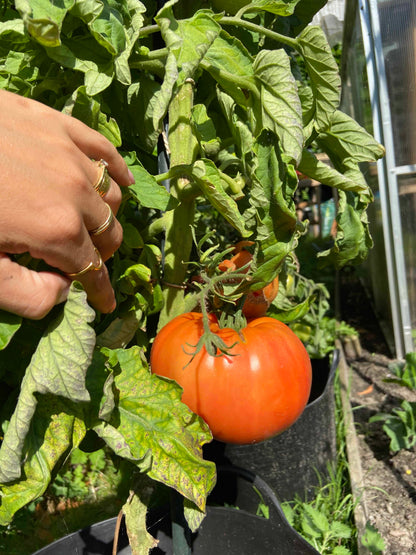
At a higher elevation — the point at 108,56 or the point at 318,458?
the point at 108,56

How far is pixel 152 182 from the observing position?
2.48 ft

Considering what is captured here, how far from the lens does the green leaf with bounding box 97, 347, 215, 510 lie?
0.73 metres

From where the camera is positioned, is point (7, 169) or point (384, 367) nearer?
point (7, 169)

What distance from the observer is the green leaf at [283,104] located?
670mm

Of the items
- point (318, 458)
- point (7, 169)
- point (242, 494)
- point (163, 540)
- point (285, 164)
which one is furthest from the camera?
point (318, 458)

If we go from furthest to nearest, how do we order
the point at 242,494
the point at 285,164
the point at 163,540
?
the point at 242,494, the point at 163,540, the point at 285,164

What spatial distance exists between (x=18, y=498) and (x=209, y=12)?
0.68m

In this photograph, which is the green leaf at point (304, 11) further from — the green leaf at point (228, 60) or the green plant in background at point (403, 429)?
the green plant in background at point (403, 429)

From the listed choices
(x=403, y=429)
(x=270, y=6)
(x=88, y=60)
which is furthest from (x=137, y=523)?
(x=403, y=429)

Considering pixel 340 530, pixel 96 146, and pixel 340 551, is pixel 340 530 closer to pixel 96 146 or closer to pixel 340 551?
pixel 340 551

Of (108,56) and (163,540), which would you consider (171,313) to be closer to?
(108,56)

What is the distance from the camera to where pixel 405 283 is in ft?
9.76

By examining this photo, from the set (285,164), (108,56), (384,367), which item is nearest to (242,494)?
(285,164)

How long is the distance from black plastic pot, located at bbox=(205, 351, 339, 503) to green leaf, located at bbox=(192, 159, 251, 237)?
3.92 feet
